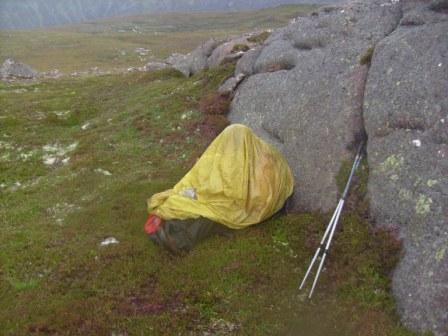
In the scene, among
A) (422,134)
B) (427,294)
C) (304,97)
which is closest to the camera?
(427,294)

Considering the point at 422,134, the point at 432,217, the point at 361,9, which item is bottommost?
the point at 432,217

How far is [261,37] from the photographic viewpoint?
1496 inches

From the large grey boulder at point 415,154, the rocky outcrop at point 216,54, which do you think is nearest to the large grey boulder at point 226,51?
the rocky outcrop at point 216,54

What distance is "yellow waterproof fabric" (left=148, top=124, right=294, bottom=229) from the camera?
15.3 metres

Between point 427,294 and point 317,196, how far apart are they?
550 cm

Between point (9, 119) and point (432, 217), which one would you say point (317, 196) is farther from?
point (9, 119)

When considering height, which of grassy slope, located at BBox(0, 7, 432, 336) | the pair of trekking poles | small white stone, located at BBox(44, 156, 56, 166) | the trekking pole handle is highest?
the trekking pole handle

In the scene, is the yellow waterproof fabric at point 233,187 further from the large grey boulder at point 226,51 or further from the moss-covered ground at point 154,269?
the large grey boulder at point 226,51

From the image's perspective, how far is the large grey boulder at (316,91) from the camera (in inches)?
672

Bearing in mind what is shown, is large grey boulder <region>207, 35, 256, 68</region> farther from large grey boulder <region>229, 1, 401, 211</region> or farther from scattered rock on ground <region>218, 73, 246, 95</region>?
large grey boulder <region>229, 1, 401, 211</region>

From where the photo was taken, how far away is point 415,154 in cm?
1435

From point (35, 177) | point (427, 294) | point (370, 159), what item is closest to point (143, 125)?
point (35, 177)

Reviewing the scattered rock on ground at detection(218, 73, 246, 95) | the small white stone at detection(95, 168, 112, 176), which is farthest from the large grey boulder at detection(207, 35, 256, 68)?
the small white stone at detection(95, 168, 112, 176)

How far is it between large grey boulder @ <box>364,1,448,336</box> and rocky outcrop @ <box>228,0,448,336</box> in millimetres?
31
